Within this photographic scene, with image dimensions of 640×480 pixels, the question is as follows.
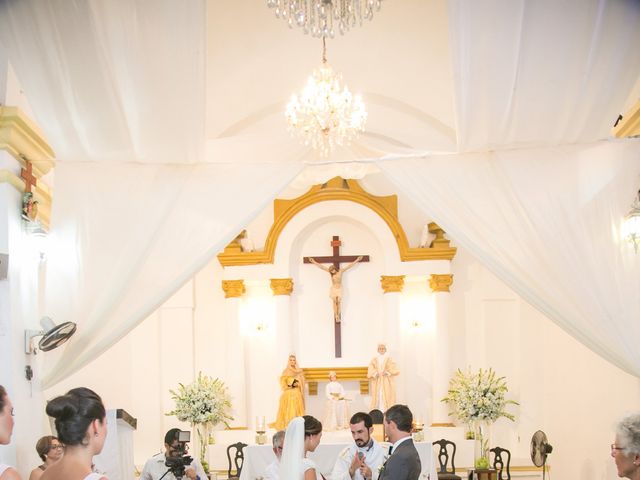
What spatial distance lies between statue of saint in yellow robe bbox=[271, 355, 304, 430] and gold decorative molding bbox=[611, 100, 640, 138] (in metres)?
7.04

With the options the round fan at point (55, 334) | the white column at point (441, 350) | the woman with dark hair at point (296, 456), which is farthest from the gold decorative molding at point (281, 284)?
the round fan at point (55, 334)

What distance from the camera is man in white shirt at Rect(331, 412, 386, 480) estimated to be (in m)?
6.75

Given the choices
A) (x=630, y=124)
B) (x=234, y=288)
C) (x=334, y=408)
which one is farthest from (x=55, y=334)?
(x=234, y=288)

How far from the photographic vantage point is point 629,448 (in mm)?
4121

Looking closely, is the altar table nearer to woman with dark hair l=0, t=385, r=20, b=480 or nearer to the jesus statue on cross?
the jesus statue on cross

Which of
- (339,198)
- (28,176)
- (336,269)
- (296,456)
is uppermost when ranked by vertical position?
(339,198)

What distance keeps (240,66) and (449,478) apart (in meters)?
6.24

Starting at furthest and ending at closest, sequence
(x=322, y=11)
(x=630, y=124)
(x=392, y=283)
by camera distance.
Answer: (x=392, y=283)
(x=322, y=11)
(x=630, y=124)

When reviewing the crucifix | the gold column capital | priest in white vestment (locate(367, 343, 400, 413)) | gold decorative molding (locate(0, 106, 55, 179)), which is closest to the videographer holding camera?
gold decorative molding (locate(0, 106, 55, 179))

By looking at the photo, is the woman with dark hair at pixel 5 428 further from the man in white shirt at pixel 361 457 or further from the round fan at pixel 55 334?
the man in white shirt at pixel 361 457

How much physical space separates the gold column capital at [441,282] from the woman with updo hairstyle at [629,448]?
9658 millimetres

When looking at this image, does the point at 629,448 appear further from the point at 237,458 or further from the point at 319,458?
the point at 237,458

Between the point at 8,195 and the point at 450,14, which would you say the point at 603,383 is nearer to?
the point at 450,14

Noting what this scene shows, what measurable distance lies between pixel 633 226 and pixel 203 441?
25.4 ft
